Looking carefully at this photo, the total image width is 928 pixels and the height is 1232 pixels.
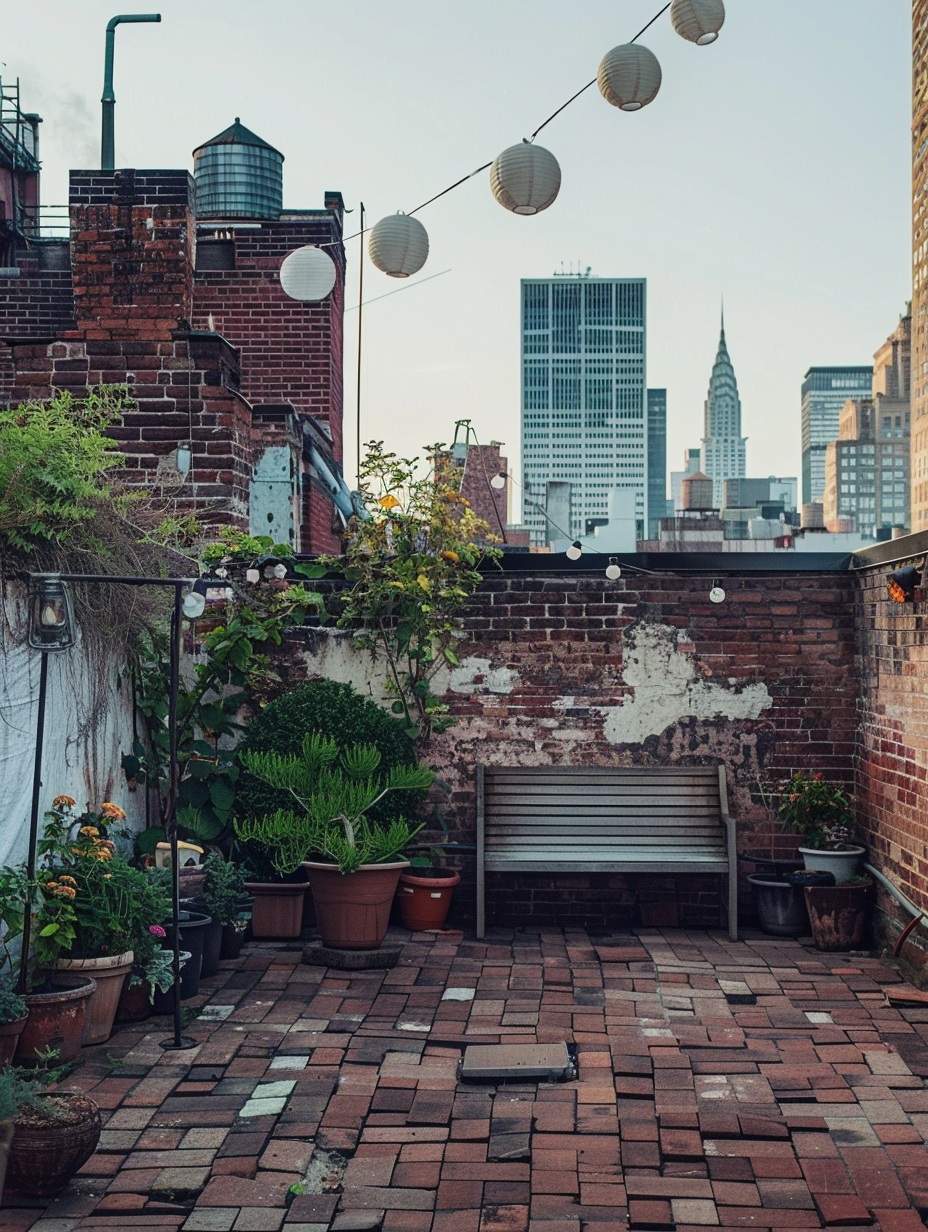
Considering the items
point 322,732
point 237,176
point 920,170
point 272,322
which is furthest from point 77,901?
point 920,170

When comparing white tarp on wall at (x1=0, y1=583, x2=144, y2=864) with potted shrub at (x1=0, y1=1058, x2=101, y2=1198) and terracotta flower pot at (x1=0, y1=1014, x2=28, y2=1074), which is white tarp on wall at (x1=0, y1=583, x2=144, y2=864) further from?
potted shrub at (x1=0, y1=1058, x2=101, y2=1198)

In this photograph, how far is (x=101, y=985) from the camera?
5184mm

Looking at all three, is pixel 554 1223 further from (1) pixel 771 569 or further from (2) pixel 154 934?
(1) pixel 771 569

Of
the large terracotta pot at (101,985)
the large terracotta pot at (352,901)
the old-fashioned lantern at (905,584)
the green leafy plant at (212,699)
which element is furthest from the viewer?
the green leafy plant at (212,699)

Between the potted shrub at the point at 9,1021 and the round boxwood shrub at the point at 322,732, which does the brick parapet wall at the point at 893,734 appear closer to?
the round boxwood shrub at the point at 322,732

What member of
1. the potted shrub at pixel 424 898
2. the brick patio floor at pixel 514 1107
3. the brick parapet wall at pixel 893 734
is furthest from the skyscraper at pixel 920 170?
the brick patio floor at pixel 514 1107

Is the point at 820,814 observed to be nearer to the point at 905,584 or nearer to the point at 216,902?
the point at 905,584

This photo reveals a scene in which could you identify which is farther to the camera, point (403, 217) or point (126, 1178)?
point (403, 217)

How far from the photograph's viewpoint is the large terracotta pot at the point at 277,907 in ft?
23.1

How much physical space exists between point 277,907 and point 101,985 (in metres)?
1.95

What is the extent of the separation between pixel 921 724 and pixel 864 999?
4.68ft

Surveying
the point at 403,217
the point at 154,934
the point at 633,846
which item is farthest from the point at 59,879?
the point at 403,217

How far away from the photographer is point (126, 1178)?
395cm

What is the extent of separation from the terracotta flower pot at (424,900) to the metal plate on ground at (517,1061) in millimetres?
2078
